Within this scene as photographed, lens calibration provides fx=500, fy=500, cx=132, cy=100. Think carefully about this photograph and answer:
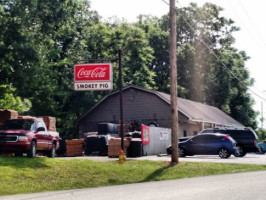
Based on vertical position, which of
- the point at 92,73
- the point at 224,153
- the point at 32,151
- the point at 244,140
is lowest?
the point at 224,153

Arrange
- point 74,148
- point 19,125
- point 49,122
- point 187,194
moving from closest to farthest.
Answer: point 187,194 → point 19,125 → point 49,122 → point 74,148

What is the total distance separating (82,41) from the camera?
54.0 metres

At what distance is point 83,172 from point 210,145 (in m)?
13.6

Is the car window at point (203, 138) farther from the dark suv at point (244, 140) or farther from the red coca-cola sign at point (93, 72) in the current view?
the red coca-cola sign at point (93, 72)

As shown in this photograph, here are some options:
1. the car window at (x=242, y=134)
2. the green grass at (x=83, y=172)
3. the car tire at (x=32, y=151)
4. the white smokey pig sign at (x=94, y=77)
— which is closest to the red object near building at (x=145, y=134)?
the white smokey pig sign at (x=94, y=77)

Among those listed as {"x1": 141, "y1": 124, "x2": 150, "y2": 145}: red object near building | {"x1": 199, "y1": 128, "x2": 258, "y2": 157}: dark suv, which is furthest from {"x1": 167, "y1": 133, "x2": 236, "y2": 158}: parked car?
{"x1": 199, "y1": 128, "x2": 258, "y2": 157}: dark suv

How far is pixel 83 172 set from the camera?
66.7ft

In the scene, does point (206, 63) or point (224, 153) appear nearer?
point (224, 153)

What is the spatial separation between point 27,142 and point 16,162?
173 cm

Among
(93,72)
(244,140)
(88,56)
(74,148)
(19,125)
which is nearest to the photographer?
(19,125)

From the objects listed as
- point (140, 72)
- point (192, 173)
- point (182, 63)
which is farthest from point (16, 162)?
point (182, 63)

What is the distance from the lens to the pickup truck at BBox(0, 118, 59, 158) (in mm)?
22250

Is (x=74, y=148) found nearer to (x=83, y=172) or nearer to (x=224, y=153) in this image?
(x=224, y=153)

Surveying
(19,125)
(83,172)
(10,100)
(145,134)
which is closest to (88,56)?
(10,100)
